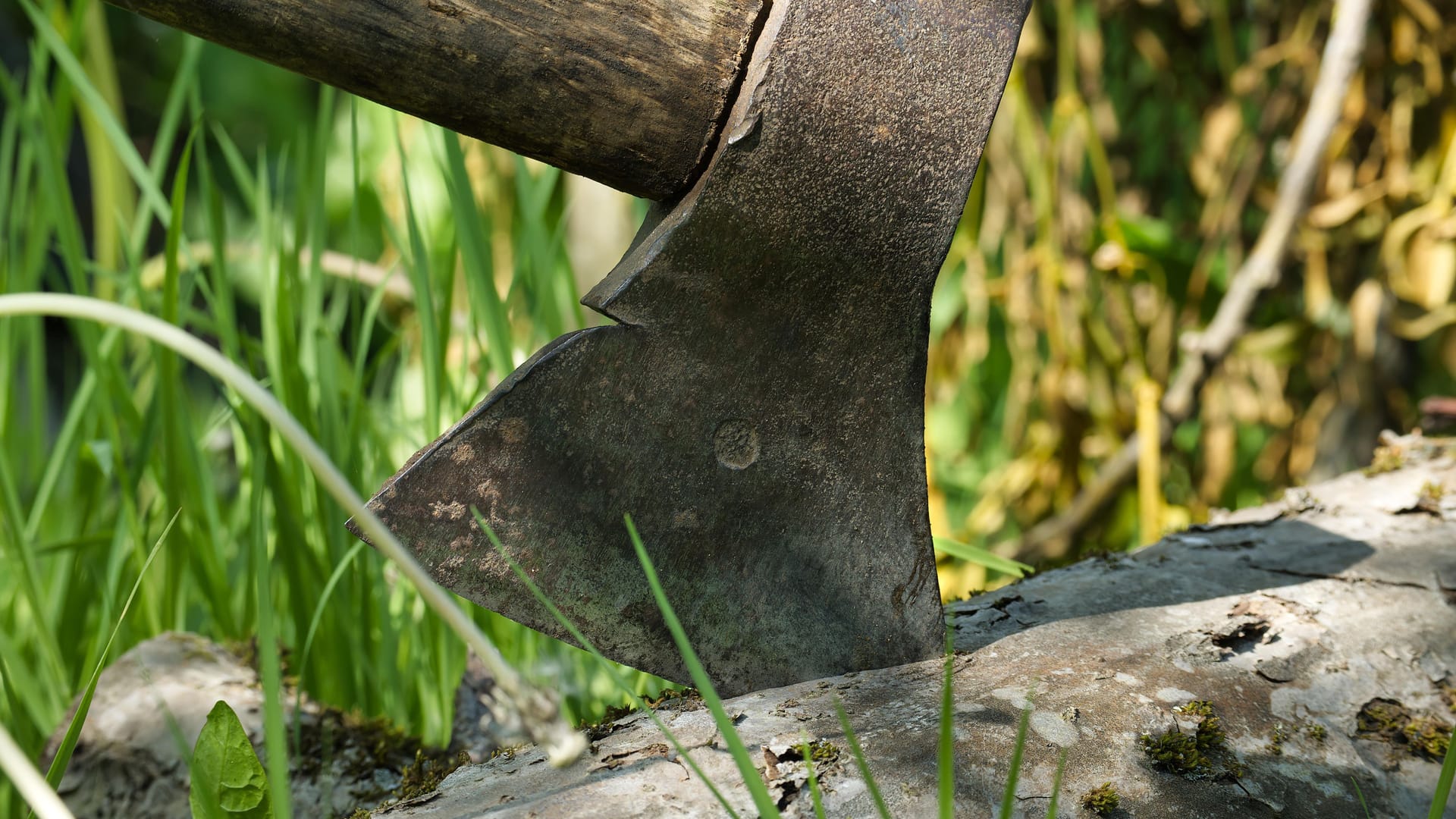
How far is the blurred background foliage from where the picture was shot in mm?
1141

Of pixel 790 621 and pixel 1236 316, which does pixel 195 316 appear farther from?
pixel 1236 316

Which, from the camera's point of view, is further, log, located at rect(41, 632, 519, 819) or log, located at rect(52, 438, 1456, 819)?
log, located at rect(41, 632, 519, 819)

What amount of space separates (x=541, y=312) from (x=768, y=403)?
25.8 inches

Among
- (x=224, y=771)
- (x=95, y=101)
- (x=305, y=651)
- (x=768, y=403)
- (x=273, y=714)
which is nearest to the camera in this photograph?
(x=273, y=714)

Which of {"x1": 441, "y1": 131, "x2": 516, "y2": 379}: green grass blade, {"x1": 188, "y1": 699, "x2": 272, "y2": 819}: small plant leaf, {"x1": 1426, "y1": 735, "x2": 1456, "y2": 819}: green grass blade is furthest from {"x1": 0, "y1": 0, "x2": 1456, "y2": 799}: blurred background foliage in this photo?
{"x1": 1426, "y1": 735, "x2": 1456, "y2": 819}: green grass blade

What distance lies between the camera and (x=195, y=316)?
1.23 m

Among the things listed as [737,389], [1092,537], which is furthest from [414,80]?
[1092,537]

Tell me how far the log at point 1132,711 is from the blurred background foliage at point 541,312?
33cm

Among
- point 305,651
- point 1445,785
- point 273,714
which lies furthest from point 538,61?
point 1445,785

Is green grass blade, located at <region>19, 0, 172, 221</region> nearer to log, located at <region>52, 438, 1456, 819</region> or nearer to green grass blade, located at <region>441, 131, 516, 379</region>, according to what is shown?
green grass blade, located at <region>441, 131, 516, 379</region>

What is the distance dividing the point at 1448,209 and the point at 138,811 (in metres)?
2.17

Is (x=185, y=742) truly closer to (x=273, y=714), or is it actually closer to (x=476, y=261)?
(x=273, y=714)

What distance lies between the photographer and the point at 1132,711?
0.73m

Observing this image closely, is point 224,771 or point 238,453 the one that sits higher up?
point 238,453
